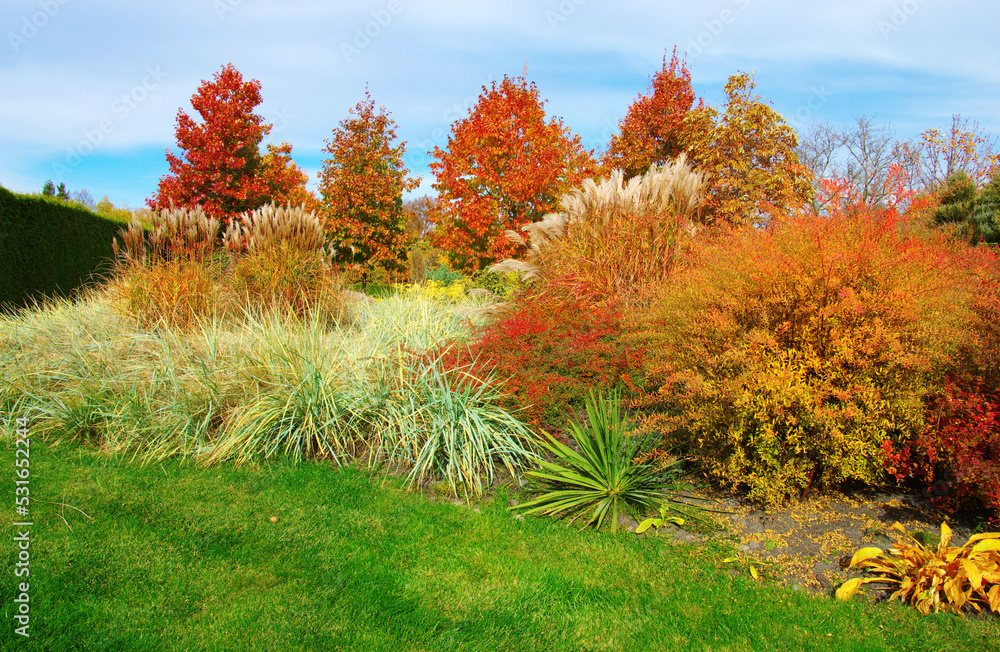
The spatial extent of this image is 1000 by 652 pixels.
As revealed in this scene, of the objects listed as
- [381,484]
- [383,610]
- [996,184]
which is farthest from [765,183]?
[383,610]

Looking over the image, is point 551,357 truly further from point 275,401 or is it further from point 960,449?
point 960,449

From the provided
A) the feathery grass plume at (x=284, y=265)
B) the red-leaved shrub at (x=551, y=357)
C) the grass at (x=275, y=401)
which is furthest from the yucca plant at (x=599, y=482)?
the feathery grass plume at (x=284, y=265)

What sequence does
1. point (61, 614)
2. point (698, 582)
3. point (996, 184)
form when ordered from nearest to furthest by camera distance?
point (61, 614) < point (698, 582) < point (996, 184)

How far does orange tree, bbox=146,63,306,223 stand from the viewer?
60.5 feet

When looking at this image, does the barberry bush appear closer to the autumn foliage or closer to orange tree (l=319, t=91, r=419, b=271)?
the autumn foliage

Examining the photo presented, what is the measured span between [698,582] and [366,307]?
609cm

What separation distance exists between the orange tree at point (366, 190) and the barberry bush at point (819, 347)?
49.2 ft

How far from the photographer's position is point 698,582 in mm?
3049

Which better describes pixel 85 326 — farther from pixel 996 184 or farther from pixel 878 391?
pixel 996 184

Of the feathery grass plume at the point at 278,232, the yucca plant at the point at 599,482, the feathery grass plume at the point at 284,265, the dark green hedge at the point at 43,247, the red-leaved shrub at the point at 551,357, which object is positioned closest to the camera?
the yucca plant at the point at 599,482

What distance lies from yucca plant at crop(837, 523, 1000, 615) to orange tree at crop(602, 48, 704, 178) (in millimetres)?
14277

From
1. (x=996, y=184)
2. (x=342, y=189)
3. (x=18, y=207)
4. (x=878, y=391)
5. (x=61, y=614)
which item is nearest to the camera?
(x=61, y=614)

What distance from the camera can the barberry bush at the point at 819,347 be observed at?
3.32 meters

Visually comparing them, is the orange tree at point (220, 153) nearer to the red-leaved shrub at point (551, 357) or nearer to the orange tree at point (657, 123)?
the orange tree at point (657, 123)
